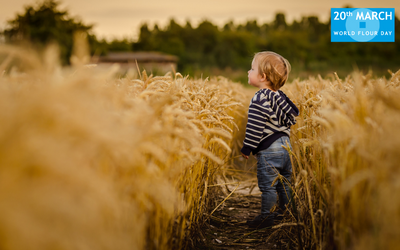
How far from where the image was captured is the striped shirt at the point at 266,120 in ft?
8.86

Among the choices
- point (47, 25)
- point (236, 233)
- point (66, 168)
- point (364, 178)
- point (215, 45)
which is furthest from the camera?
point (215, 45)

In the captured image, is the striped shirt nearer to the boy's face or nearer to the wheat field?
the boy's face

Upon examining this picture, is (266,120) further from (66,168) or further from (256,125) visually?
(66,168)

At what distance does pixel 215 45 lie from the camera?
53.7m

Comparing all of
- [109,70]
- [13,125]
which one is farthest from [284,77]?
[13,125]

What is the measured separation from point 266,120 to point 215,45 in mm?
52829

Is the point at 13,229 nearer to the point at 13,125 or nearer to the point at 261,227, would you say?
the point at 13,125

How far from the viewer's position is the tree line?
32.7m

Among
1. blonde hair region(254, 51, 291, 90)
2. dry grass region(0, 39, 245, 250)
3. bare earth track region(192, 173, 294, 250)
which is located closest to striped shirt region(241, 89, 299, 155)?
blonde hair region(254, 51, 291, 90)

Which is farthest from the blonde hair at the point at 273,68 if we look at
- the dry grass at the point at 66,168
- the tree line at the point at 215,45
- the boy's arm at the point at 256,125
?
the tree line at the point at 215,45

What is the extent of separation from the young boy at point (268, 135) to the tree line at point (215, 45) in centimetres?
3035

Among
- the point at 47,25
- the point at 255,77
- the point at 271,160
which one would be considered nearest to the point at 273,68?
the point at 255,77

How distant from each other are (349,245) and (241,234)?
4.67 feet

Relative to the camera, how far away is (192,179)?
214 cm
